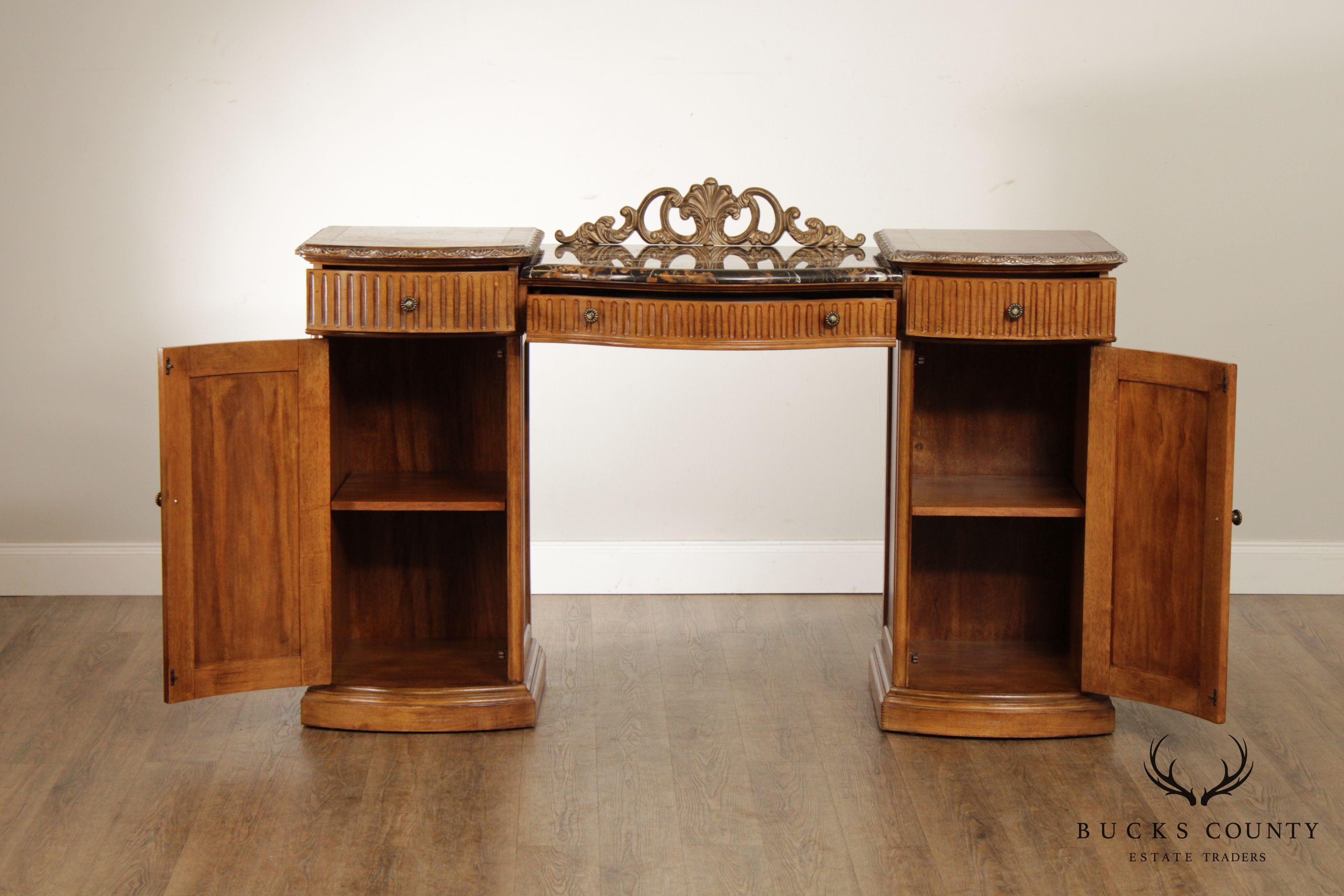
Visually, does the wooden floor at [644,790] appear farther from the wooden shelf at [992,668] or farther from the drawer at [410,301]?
the drawer at [410,301]

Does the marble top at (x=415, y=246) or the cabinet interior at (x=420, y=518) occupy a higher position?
the marble top at (x=415, y=246)

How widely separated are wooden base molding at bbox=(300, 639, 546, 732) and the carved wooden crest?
1.01 meters

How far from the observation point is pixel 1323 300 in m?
3.68

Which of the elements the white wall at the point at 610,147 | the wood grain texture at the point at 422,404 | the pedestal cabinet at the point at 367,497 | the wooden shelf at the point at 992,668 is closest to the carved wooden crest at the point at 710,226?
the pedestal cabinet at the point at 367,497

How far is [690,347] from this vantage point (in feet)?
8.71

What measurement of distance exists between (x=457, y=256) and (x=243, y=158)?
1.25 metres

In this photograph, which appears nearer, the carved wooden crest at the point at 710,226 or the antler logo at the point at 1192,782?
the antler logo at the point at 1192,782

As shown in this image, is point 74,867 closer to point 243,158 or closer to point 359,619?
point 359,619

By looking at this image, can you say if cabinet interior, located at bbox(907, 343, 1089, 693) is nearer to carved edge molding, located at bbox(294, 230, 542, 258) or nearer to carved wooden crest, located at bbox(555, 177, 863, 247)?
carved wooden crest, located at bbox(555, 177, 863, 247)

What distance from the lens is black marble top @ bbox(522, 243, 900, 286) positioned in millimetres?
2611

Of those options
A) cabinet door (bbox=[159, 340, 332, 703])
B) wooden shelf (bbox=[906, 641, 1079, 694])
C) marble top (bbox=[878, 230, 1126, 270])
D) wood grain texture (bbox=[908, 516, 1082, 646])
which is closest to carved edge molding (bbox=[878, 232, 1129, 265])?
marble top (bbox=[878, 230, 1126, 270])

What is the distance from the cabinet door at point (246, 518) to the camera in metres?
2.63

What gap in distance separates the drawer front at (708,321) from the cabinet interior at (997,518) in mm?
264

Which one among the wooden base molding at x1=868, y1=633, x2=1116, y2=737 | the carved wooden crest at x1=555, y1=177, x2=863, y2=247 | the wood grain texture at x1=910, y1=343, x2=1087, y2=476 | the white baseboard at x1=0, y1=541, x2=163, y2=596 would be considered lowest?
the wooden base molding at x1=868, y1=633, x2=1116, y2=737
